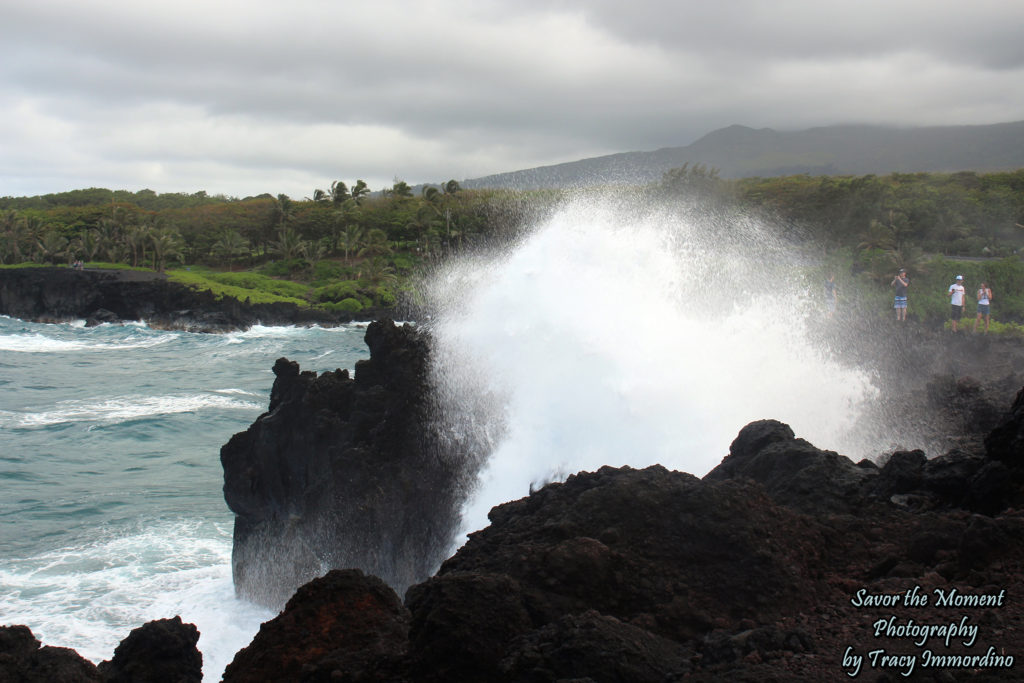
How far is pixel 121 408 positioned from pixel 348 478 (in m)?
18.6

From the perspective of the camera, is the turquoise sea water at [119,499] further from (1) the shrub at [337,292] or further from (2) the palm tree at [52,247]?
(2) the palm tree at [52,247]

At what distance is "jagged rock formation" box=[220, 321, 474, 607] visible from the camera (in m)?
10.1

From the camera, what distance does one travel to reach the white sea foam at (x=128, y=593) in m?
10.3

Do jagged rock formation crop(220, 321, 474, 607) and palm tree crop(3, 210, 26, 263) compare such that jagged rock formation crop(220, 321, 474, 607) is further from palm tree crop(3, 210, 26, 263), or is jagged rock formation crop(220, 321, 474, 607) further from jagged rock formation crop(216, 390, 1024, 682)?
palm tree crop(3, 210, 26, 263)

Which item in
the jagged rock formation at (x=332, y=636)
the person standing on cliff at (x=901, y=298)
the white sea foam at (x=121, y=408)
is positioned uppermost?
the person standing on cliff at (x=901, y=298)

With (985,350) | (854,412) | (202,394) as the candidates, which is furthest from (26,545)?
(985,350)

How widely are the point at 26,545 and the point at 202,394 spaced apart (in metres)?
15.8

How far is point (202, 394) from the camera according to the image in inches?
1151

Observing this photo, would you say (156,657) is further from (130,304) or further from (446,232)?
(446,232)

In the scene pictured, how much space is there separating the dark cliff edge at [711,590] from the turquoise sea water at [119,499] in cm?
549

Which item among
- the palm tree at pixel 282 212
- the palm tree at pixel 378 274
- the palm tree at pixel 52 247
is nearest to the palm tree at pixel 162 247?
the palm tree at pixel 52 247

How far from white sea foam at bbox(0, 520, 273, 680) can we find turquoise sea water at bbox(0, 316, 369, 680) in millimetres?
25

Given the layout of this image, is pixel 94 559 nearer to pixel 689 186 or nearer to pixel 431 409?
pixel 431 409

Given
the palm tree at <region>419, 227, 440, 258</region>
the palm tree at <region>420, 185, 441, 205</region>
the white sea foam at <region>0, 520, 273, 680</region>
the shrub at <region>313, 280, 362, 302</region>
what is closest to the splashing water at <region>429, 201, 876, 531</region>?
the white sea foam at <region>0, 520, 273, 680</region>
